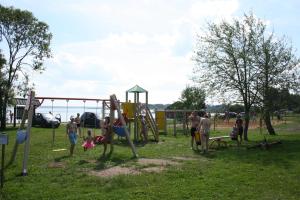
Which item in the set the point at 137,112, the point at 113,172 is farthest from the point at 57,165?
Result: the point at 137,112

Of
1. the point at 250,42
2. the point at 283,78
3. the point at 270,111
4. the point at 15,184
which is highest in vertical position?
the point at 250,42

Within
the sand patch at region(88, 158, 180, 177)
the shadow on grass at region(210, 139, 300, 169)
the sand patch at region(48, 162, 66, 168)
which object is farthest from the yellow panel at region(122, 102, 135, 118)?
the sand patch at region(48, 162, 66, 168)

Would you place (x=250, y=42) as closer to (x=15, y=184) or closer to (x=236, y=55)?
(x=236, y=55)

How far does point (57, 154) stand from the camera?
56.6 feet

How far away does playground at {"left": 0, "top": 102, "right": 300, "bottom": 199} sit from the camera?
10.2 m

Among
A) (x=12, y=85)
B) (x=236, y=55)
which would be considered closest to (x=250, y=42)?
(x=236, y=55)

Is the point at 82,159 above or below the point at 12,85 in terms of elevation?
below

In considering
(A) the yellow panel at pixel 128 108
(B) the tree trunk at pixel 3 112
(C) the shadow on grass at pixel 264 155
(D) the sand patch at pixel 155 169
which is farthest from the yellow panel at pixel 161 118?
(D) the sand patch at pixel 155 169

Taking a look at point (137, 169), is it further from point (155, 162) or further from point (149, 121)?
point (149, 121)

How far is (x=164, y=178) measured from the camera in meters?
12.0

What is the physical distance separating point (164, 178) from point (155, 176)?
339 millimetres

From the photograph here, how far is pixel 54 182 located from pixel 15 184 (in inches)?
36.8

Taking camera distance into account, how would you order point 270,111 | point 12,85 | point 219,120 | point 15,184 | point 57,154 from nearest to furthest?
1. point 15,184
2. point 57,154
3. point 270,111
4. point 12,85
5. point 219,120

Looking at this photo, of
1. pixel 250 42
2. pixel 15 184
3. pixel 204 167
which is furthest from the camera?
pixel 250 42
